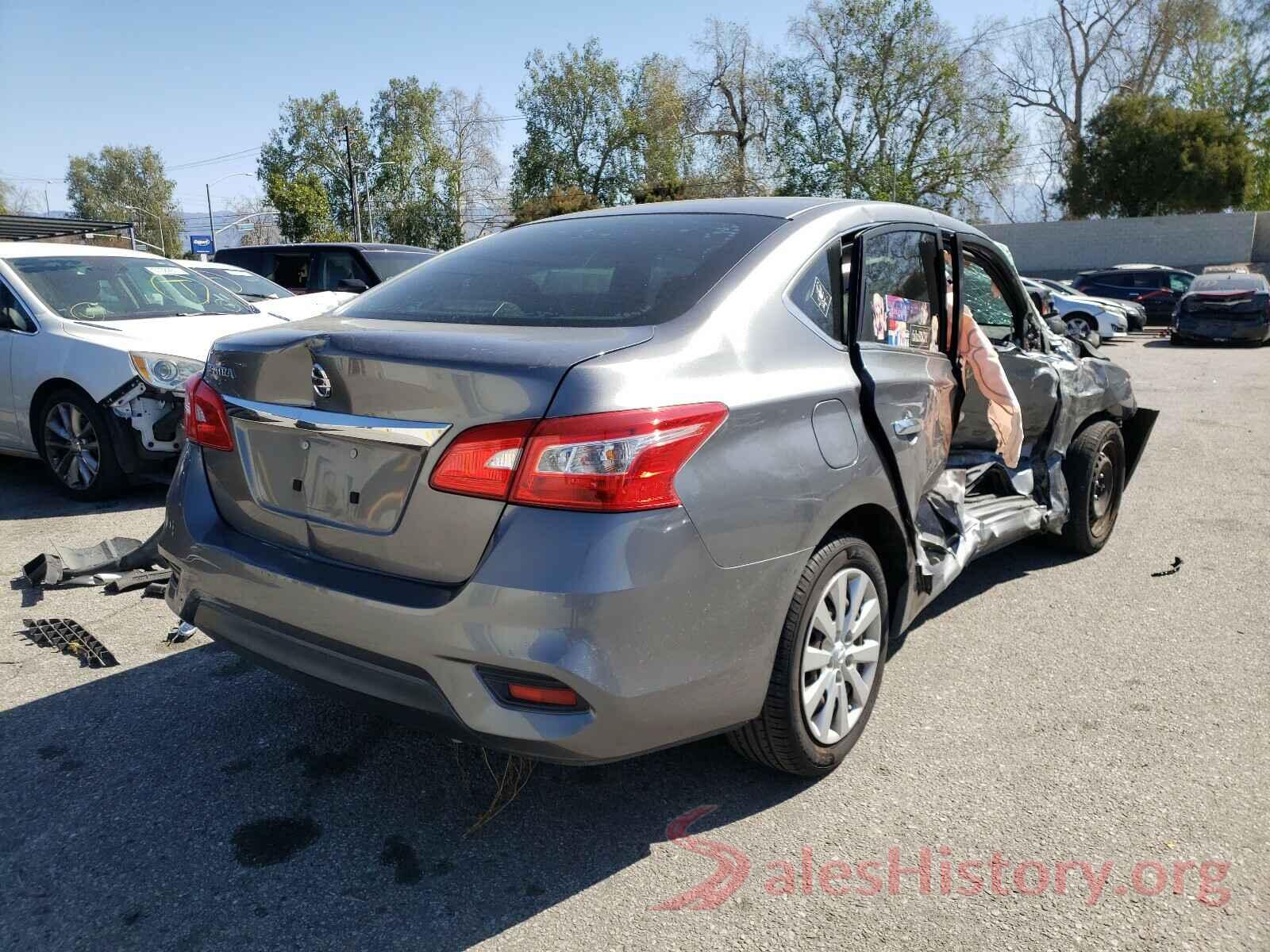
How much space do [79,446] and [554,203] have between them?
3975 cm

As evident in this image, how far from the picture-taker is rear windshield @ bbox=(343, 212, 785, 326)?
2.65 meters

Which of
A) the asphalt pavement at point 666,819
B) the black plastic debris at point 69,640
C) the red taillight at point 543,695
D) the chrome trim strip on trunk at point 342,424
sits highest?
the chrome trim strip on trunk at point 342,424

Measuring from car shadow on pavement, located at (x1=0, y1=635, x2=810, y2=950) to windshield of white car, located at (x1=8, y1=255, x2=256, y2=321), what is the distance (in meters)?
3.99

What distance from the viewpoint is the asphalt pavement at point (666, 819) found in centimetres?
229

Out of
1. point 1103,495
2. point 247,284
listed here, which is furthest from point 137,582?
point 247,284

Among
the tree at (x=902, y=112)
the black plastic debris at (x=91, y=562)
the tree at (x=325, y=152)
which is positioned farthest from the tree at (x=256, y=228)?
the black plastic debris at (x=91, y=562)

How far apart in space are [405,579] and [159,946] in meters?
0.97

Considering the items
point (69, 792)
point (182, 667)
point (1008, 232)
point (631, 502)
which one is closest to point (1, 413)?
point (182, 667)

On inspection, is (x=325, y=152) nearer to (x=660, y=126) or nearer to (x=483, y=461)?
(x=660, y=126)

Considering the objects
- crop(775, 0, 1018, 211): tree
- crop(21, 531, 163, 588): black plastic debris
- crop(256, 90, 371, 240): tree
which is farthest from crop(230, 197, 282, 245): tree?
crop(21, 531, 163, 588): black plastic debris

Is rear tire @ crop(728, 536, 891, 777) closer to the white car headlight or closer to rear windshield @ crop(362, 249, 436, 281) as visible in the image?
the white car headlight

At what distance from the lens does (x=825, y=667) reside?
110 inches

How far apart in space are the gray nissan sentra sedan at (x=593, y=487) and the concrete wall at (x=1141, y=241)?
122 feet

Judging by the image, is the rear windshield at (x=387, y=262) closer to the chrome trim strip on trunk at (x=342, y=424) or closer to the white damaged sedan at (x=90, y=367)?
the white damaged sedan at (x=90, y=367)
